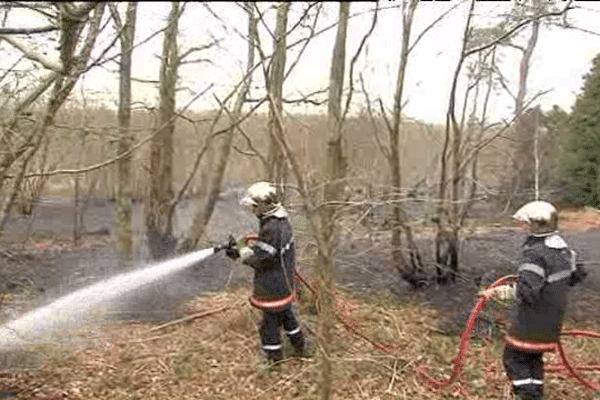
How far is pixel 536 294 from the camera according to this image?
4910mm

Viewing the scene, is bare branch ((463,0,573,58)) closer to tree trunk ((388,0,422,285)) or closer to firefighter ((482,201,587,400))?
tree trunk ((388,0,422,285))

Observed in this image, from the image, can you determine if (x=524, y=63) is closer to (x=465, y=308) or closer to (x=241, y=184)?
(x=241, y=184)

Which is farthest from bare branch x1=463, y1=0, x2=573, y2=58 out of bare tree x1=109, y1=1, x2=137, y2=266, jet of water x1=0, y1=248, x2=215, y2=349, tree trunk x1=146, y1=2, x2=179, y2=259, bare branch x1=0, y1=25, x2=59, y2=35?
tree trunk x1=146, y1=2, x2=179, y2=259

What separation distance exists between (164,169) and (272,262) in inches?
286

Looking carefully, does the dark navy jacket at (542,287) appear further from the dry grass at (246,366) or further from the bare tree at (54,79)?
the bare tree at (54,79)

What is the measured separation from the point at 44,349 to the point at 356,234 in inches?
134

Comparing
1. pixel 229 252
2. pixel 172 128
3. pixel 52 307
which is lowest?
pixel 52 307

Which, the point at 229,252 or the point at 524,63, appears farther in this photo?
the point at 524,63

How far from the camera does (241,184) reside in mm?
15977

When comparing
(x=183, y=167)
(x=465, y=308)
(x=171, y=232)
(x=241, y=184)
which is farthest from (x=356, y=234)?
(x=241, y=184)

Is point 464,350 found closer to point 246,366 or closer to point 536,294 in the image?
point 536,294

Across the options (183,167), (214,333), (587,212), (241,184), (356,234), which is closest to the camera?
(356,234)

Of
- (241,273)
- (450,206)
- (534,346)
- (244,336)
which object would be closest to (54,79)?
(244,336)

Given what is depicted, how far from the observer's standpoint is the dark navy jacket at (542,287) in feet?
16.1
